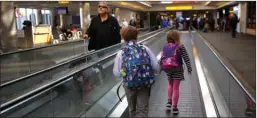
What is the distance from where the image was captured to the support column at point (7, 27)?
17.2m

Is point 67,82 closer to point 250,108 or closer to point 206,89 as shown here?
point 250,108

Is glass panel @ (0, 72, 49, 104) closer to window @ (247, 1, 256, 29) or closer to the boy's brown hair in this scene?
the boy's brown hair

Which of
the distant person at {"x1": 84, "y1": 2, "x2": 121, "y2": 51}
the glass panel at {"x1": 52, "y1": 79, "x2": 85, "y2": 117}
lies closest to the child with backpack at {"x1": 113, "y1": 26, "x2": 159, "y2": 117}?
the glass panel at {"x1": 52, "y1": 79, "x2": 85, "y2": 117}

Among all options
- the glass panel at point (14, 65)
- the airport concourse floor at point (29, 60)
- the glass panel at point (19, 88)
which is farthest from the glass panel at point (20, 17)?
the glass panel at point (19, 88)

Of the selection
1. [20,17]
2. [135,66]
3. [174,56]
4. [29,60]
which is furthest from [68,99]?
[20,17]

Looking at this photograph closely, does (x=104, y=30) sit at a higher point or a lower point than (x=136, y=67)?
higher

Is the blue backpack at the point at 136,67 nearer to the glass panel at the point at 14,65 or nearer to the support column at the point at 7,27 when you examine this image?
the glass panel at the point at 14,65

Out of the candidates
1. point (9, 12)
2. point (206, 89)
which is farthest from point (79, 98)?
point (9, 12)

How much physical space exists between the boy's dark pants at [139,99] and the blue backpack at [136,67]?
129mm

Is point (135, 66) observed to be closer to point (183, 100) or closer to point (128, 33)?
point (128, 33)

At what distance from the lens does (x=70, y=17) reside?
3956 centimetres

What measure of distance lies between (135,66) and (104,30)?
8.86ft

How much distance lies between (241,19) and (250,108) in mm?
34146

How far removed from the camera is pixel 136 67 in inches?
161
